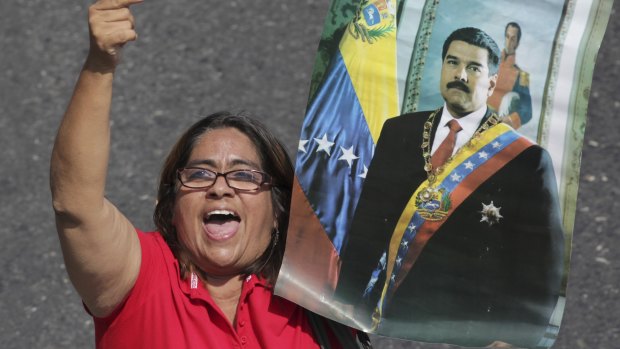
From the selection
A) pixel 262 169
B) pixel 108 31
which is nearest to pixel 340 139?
pixel 262 169

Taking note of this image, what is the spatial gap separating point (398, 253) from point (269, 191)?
295mm

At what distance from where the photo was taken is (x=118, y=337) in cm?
218

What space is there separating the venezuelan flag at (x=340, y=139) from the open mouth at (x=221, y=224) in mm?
114

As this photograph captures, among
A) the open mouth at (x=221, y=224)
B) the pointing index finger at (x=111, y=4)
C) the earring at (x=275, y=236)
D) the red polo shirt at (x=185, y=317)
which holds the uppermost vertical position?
the pointing index finger at (x=111, y=4)

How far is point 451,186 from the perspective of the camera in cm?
224

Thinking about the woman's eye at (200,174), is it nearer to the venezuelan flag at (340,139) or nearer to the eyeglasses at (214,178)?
the eyeglasses at (214,178)

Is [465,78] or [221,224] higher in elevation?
[465,78]

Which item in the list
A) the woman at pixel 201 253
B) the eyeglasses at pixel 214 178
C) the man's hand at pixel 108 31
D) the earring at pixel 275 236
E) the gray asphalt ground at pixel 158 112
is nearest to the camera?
the man's hand at pixel 108 31

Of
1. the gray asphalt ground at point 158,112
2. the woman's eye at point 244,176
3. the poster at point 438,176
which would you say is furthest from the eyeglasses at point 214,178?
the gray asphalt ground at point 158,112

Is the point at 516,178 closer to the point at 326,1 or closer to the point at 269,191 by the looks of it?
the point at 269,191

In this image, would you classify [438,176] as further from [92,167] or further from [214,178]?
[92,167]

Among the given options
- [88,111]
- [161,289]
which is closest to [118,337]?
[161,289]

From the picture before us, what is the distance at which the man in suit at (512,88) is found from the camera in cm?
222

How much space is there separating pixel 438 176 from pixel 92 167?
0.68 m
